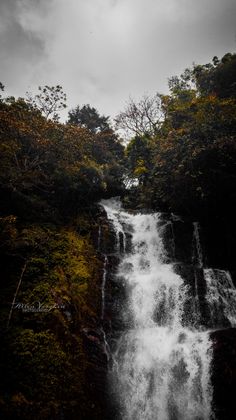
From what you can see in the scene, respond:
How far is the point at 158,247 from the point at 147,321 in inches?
162

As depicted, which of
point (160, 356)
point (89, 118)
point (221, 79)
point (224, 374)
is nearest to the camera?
point (224, 374)

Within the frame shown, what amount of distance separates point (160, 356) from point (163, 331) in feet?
3.32

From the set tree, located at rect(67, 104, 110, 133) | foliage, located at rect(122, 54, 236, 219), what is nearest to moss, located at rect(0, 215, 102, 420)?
foliage, located at rect(122, 54, 236, 219)

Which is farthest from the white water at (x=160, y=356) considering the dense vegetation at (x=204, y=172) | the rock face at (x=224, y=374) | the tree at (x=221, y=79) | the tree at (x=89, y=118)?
the tree at (x=89, y=118)

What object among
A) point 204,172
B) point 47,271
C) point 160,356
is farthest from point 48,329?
point 204,172

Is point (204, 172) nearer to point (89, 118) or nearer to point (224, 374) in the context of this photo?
point (224, 374)

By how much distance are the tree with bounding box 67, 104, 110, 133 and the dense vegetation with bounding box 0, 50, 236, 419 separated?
8369mm

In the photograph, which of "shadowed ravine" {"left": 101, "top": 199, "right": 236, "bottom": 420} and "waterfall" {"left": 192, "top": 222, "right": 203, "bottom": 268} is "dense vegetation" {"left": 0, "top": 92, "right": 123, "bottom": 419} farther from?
"waterfall" {"left": 192, "top": 222, "right": 203, "bottom": 268}

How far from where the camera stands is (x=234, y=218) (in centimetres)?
1363

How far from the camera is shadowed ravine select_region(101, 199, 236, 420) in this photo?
8055mm

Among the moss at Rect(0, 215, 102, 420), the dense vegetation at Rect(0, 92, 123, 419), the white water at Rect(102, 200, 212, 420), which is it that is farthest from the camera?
the white water at Rect(102, 200, 212, 420)

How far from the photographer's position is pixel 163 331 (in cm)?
970

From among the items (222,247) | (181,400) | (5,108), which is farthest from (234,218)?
(5,108)

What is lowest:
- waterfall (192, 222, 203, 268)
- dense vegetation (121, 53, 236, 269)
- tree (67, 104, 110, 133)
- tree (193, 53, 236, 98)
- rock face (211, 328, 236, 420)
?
rock face (211, 328, 236, 420)
